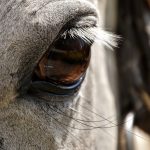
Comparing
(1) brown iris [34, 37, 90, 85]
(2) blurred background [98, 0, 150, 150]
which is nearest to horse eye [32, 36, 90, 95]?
(1) brown iris [34, 37, 90, 85]

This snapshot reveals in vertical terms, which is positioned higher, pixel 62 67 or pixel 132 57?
pixel 62 67

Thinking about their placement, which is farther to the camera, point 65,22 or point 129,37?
point 129,37

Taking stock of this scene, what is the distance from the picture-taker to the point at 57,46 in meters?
1.29

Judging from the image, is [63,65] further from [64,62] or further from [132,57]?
[132,57]

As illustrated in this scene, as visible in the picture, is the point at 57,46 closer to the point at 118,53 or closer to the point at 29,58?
the point at 29,58

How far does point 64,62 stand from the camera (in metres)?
1.32

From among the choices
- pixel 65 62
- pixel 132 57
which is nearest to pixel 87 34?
pixel 65 62

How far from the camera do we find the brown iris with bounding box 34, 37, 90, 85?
1281 mm

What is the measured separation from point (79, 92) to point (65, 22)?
0.95 feet

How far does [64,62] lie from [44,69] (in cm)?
6

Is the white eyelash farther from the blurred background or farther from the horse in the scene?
the blurred background

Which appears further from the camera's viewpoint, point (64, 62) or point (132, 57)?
point (132, 57)

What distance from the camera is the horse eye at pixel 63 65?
4.21 feet

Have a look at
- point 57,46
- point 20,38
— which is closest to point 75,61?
point 57,46
